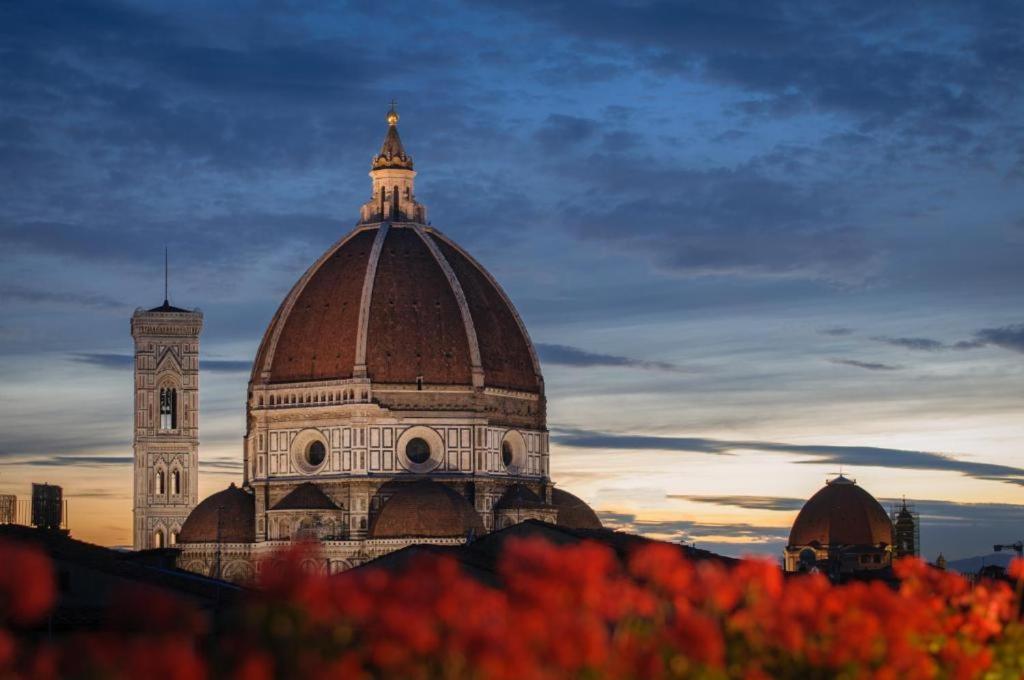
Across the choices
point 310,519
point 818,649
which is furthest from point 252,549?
point 818,649

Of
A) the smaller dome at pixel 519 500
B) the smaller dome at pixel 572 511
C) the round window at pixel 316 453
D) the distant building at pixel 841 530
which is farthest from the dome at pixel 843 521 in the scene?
the round window at pixel 316 453

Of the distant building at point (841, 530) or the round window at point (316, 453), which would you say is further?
the distant building at point (841, 530)

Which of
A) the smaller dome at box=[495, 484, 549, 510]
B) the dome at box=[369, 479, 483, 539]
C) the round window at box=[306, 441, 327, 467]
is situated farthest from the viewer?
the round window at box=[306, 441, 327, 467]

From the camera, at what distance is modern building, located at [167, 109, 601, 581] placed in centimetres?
9812

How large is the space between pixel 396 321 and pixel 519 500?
10464 mm

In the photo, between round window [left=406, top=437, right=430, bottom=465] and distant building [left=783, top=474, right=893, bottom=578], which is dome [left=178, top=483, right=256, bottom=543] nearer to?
round window [left=406, top=437, right=430, bottom=465]

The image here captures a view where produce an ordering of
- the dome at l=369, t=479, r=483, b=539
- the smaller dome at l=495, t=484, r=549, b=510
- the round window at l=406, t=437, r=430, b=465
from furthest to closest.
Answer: the round window at l=406, t=437, r=430, b=465 → the smaller dome at l=495, t=484, r=549, b=510 → the dome at l=369, t=479, r=483, b=539

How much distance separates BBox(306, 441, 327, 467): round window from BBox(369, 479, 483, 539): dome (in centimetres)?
687

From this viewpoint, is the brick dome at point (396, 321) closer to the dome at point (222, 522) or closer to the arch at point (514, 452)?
the arch at point (514, 452)

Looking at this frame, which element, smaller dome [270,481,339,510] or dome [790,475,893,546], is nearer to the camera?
smaller dome [270,481,339,510]

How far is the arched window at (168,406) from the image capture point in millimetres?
112750

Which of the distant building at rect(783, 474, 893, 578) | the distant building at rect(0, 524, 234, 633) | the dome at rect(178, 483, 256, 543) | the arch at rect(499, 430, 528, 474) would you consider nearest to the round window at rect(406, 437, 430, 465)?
the arch at rect(499, 430, 528, 474)

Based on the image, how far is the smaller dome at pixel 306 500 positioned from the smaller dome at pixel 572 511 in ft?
35.9

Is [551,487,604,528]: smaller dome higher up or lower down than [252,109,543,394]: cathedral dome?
lower down
